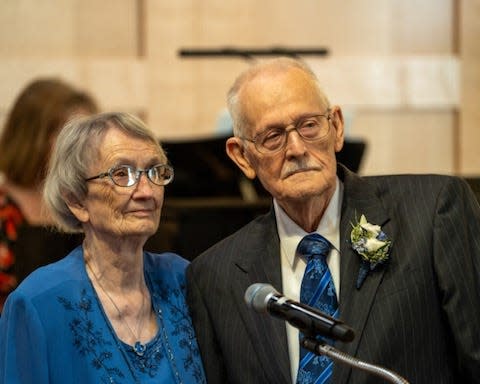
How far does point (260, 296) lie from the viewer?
91.2 inches

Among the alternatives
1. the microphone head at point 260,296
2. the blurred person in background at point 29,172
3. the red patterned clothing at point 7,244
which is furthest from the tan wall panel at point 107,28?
the microphone head at point 260,296

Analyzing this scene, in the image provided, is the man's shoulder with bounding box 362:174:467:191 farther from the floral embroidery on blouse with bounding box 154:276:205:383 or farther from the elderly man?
the floral embroidery on blouse with bounding box 154:276:205:383

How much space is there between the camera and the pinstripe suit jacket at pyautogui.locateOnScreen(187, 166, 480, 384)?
2.80m

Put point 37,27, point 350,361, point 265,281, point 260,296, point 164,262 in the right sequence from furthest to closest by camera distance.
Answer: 1. point 37,27
2. point 164,262
3. point 265,281
4. point 260,296
5. point 350,361

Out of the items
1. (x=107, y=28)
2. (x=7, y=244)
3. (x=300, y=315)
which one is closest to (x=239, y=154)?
(x=300, y=315)

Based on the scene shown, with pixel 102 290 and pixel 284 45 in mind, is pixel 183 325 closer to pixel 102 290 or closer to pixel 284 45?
pixel 102 290

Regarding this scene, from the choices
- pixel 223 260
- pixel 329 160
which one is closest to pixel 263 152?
pixel 329 160

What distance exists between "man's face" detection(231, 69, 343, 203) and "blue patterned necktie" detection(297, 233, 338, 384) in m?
0.16

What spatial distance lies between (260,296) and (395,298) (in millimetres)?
677

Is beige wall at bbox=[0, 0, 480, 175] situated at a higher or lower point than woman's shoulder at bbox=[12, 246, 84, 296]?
higher

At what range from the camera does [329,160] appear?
119 inches

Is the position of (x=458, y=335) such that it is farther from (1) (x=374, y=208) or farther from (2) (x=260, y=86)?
(2) (x=260, y=86)

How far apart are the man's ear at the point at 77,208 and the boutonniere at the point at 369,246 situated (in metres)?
0.87

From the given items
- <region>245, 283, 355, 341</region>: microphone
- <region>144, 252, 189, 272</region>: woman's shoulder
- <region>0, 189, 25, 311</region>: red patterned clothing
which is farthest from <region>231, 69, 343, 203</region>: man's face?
<region>0, 189, 25, 311</region>: red patterned clothing
